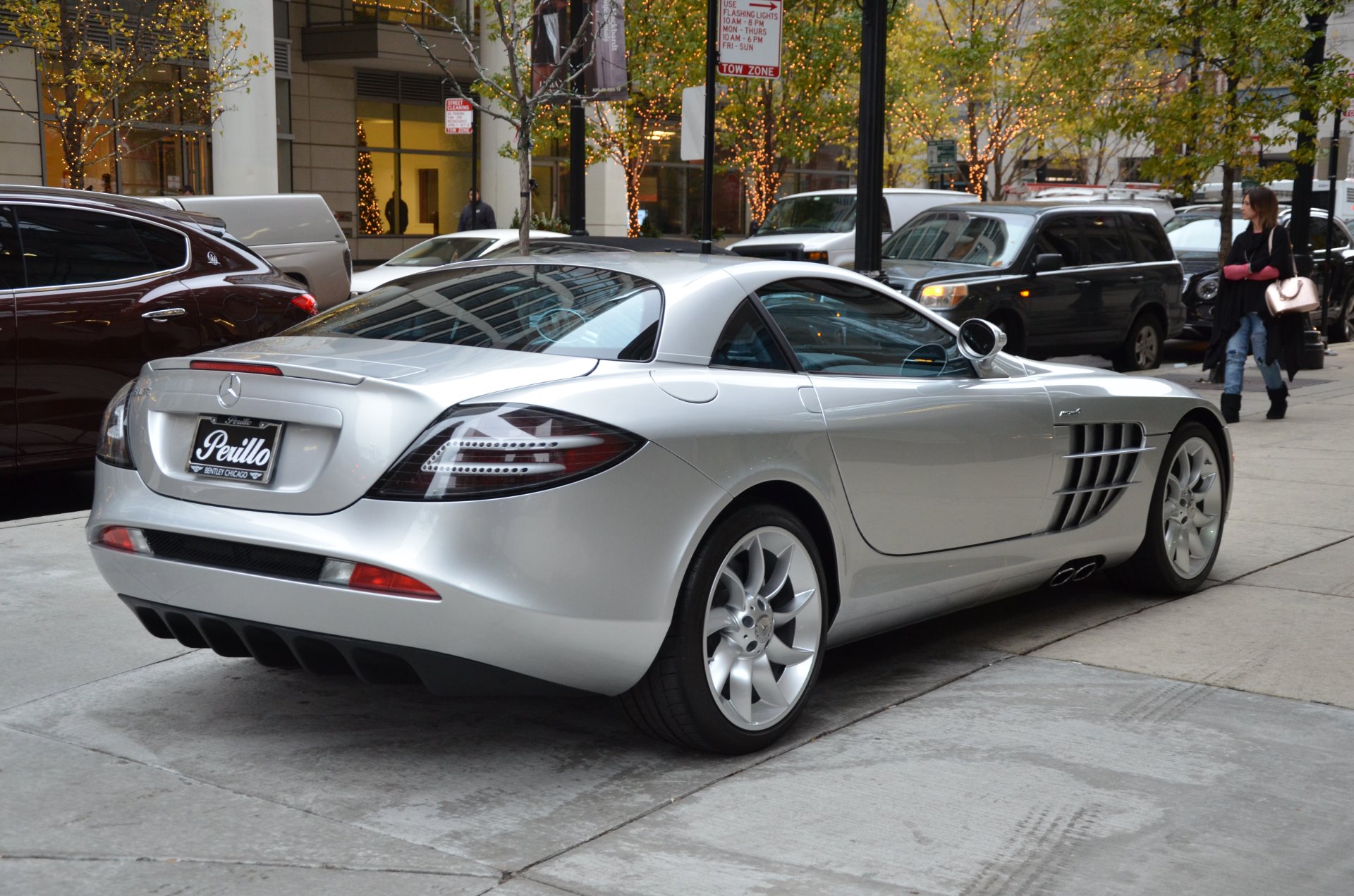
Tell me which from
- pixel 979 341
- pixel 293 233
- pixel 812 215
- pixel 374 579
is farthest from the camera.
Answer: pixel 812 215

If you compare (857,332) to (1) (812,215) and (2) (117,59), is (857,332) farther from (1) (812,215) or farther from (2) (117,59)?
(2) (117,59)

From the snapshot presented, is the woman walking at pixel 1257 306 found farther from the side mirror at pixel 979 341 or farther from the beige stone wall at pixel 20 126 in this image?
the beige stone wall at pixel 20 126

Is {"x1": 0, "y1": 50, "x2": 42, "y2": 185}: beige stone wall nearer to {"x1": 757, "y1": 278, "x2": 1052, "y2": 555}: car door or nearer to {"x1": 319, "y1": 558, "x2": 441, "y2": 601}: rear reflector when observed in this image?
{"x1": 757, "y1": 278, "x2": 1052, "y2": 555}: car door

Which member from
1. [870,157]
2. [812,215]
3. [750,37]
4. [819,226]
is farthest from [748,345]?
[812,215]

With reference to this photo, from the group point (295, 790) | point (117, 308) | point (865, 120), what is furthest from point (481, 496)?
point (865, 120)

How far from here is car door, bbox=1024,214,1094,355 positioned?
49.0 ft

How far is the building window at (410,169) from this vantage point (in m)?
35.9

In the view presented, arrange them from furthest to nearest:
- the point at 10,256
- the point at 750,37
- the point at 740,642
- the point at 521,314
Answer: the point at 750,37
the point at 10,256
the point at 521,314
the point at 740,642

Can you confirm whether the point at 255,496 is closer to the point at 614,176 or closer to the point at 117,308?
the point at 117,308

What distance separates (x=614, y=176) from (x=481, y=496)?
34159 millimetres

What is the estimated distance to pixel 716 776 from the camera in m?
4.21

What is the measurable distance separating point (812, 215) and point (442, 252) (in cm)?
531

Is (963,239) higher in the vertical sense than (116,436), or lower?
higher

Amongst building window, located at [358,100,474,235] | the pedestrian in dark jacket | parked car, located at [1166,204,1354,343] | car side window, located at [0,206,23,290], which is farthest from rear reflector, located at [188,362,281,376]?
building window, located at [358,100,474,235]
